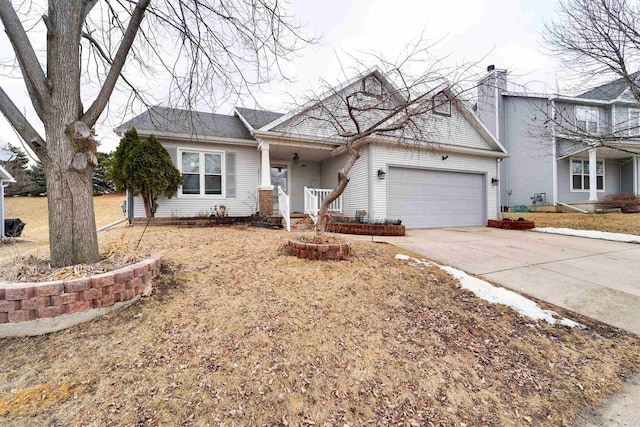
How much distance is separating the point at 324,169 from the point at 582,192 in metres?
14.0

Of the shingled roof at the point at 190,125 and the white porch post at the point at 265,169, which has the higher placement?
the shingled roof at the point at 190,125

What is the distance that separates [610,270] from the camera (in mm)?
5055

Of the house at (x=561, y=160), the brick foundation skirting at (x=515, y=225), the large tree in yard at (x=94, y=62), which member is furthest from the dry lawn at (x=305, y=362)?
the house at (x=561, y=160)

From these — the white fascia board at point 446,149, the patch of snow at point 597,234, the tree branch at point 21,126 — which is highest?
the white fascia board at point 446,149

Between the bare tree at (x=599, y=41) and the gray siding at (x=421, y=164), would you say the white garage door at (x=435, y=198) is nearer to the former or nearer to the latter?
the gray siding at (x=421, y=164)

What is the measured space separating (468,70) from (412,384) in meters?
4.90

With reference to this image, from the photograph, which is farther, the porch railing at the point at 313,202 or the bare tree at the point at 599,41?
the porch railing at the point at 313,202

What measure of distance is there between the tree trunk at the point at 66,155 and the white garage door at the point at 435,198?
8.02 metres

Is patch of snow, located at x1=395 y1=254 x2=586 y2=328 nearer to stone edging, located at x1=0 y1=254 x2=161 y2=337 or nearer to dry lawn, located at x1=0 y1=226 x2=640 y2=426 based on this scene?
dry lawn, located at x1=0 y1=226 x2=640 y2=426

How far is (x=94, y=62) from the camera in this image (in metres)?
5.16

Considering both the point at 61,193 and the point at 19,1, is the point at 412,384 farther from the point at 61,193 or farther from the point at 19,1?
the point at 19,1

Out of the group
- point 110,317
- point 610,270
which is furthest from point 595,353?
point 110,317

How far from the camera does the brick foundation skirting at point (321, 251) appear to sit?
14.8 ft

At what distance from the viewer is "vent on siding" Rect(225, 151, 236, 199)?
1014cm
